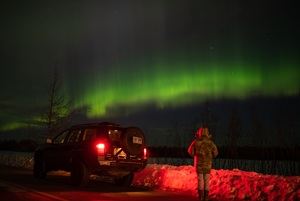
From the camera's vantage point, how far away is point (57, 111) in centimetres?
5081

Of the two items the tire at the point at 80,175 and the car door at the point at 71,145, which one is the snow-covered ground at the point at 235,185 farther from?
the car door at the point at 71,145

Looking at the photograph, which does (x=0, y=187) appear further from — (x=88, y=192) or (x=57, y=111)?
(x=57, y=111)

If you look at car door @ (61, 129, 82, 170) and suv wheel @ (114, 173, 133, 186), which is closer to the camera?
car door @ (61, 129, 82, 170)

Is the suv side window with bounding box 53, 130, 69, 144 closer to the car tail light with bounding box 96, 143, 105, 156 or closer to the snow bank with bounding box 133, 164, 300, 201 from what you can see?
the car tail light with bounding box 96, 143, 105, 156

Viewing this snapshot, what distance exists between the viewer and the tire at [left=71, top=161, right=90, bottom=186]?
16175mm

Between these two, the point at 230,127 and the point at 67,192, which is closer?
the point at 67,192

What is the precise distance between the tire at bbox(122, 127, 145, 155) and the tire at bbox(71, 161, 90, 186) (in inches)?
59.0

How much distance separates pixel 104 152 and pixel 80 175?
1.22m

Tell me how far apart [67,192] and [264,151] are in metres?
75.1

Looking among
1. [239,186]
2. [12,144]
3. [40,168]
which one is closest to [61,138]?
[40,168]

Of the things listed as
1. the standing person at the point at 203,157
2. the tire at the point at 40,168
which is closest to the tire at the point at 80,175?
the tire at the point at 40,168

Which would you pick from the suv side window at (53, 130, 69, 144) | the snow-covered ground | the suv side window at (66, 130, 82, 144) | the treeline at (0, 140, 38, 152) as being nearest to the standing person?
the snow-covered ground

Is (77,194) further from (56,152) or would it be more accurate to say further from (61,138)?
(61,138)

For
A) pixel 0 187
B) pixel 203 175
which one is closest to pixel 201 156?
pixel 203 175
